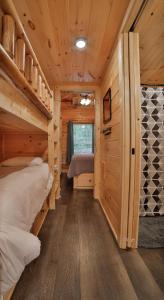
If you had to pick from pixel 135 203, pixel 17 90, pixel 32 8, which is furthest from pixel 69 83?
pixel 135 203

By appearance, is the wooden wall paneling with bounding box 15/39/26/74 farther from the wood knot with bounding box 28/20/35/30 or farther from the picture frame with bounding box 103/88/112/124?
the picture frame with bounding box 103/88/112/124

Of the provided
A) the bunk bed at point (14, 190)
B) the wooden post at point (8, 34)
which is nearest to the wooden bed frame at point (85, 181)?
the bunk bed at point (14, 190)

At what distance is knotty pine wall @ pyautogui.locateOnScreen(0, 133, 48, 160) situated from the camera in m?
2.68

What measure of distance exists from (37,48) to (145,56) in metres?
1.38

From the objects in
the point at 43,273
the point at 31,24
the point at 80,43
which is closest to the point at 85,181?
the point at 43,273

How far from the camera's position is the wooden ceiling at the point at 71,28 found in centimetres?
133

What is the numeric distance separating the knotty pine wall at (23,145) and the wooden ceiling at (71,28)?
1155 mm

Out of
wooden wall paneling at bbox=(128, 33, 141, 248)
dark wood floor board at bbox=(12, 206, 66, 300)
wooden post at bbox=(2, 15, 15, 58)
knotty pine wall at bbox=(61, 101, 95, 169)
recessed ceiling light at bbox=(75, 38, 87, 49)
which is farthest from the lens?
knotty pine wall at bbox=(61, 101, 95, 169)

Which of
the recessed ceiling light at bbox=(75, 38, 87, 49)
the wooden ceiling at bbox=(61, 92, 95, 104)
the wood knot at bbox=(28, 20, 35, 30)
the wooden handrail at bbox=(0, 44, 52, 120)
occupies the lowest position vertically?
the wooden handrail at bbox=(0, 44, 52, 120)

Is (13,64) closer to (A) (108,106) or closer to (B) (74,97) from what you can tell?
(A) (108,106)

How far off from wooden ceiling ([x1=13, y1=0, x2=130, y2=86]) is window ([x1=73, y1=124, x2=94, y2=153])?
3765mm

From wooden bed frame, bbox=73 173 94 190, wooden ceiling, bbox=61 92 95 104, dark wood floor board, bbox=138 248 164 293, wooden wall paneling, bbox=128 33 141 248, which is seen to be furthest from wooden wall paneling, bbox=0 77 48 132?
wooden ceiling, bbox=61 92 95 104

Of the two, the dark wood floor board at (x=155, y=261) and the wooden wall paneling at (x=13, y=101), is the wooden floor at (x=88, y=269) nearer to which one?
the dark wood floor board at (x=155, y=261)

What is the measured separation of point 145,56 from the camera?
199cm
